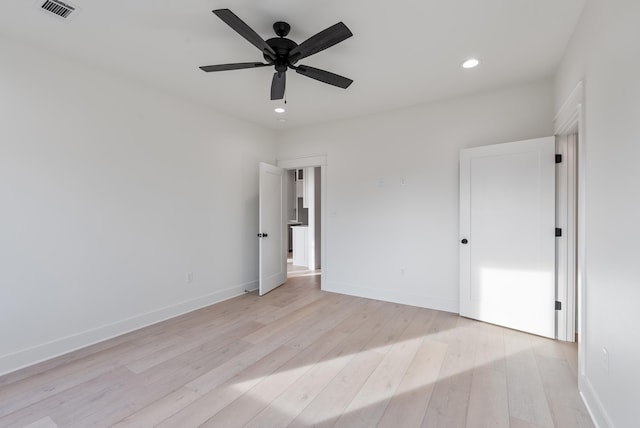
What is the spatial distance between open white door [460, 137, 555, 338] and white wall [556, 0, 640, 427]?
40.9 inches

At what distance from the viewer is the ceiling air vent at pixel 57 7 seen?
1.92 meters

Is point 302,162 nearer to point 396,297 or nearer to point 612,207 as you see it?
point 396,297

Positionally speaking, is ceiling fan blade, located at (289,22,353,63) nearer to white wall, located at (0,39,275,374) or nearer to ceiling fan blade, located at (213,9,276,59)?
ceiling fan blade, located at (213,9,276,59)

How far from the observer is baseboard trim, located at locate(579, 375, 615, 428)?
1574mm

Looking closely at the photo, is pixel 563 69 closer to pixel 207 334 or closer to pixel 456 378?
pixel 456 378

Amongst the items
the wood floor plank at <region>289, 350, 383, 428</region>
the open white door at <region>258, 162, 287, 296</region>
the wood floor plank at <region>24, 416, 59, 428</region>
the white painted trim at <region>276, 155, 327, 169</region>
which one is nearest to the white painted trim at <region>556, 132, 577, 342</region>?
the wood floor plank at <region>289, 350, 383, 428</region>

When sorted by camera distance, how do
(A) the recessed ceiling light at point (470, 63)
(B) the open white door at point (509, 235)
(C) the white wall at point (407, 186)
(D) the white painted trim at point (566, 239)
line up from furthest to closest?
(C) the white wall at point (407, 186) < (B) the open white door at point (509, 235) < (D) the white painted trim at point (566, 239) < (A) the recessed ceiling light at point (470, 63)

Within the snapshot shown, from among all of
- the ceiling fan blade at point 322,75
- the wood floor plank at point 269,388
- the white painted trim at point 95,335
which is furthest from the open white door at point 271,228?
the ceiling fan blade at point 322,75

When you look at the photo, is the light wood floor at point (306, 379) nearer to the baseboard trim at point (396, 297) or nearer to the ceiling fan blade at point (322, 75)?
the baseboard trim at point (396, 297)

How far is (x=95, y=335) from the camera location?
2.74 meters

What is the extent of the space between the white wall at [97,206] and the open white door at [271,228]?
54cm

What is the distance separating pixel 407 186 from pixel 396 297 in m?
1.57

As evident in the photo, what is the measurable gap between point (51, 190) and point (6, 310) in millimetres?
1027

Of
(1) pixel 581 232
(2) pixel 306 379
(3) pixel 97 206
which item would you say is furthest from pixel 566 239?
(3) pixel 97 206
